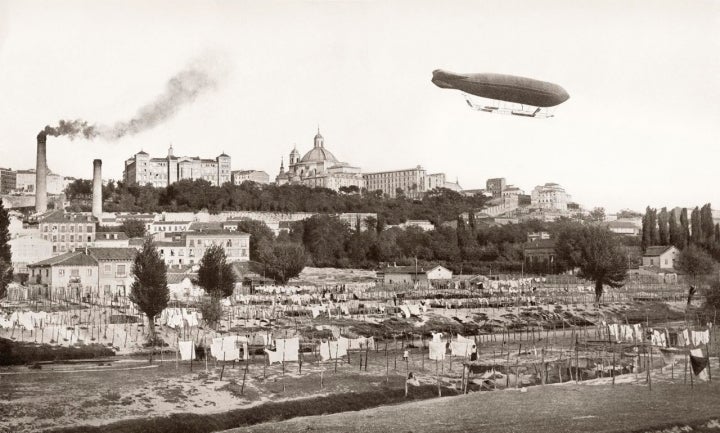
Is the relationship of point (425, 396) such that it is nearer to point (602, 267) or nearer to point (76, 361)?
point (76, 361)

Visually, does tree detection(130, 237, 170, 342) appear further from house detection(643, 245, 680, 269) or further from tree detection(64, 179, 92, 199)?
tree detection(64, 179, 92, 199)

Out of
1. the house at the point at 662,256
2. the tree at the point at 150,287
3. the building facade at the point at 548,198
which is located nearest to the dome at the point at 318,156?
the building facade at the point at 548,198

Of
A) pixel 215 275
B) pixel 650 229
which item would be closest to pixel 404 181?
pixel 650 229

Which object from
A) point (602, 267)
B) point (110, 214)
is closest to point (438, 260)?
point (602, 267)

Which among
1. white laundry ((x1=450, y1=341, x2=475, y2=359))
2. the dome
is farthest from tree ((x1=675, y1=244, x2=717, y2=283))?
the dome

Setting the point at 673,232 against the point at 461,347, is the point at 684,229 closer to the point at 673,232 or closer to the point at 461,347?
the point at 673,232
